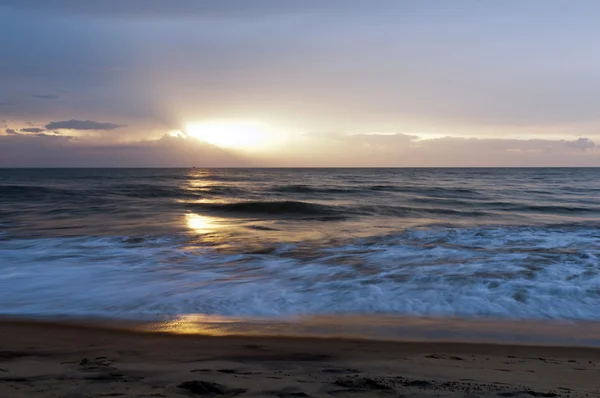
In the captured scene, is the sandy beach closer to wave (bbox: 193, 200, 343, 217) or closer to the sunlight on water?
the sunlight on water

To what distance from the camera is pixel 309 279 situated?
25.6ft

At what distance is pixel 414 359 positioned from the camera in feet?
13.9

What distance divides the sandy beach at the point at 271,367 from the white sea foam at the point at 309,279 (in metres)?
1.19

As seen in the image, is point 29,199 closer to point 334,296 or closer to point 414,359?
point 334,296

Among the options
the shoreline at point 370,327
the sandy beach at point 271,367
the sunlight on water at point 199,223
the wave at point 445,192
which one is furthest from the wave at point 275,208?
the sandy beach at point 271,367

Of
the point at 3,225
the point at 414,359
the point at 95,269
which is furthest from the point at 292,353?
the point at 3,225

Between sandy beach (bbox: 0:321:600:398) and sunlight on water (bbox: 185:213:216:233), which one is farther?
sunlight on water (bbox: 185:213:216:233)

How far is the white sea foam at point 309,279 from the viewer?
6195mm

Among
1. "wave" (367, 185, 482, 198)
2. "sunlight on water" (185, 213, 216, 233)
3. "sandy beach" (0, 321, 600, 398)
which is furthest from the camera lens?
"wave" (367, 185, 482, 198)

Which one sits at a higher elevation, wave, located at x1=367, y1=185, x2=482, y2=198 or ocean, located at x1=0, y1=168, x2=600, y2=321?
wave, located at x1=367, y1=185, x2=482, y2=198

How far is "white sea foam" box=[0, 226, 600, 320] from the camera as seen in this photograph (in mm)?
6195

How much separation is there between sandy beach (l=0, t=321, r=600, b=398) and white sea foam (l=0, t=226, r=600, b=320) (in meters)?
1.19

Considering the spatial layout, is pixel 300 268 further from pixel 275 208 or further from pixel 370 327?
pixel 275 208

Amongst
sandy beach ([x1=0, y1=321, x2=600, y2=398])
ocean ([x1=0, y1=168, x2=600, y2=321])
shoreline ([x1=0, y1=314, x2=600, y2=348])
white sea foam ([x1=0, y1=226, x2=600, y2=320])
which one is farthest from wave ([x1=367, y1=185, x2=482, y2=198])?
sandy beach ([x1=0, y1=321, x2=600, y2=398])
